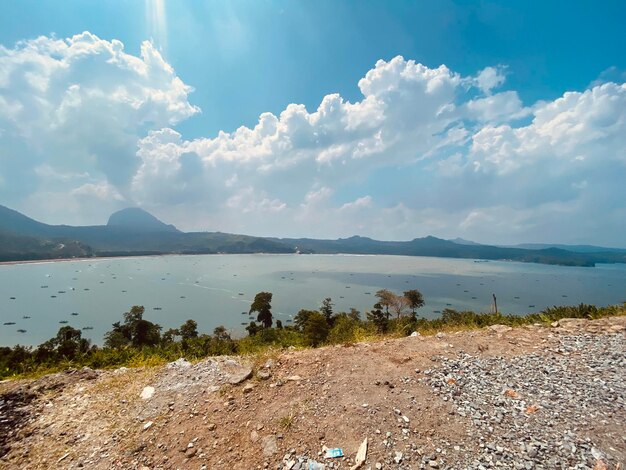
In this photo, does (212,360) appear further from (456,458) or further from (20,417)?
(456,458)

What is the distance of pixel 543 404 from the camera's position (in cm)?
527

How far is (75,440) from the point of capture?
5.54 metres

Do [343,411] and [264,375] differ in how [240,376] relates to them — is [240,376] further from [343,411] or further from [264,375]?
[343,411]

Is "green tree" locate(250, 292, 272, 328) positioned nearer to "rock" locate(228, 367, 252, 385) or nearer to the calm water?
the calm water

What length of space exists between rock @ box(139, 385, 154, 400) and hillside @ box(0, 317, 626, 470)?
0.04 metres

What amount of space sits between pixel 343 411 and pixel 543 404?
385cm

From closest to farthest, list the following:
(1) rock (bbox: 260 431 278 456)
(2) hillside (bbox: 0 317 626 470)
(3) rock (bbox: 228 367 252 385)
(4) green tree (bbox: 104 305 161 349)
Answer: (2) hillside (bbox: 0 317 626 470) → (1) rock (bbox: 260 431 278 456) → (3) rock (bbox: 228 367 252 385) → (4) green tree (bbox: 104 305 161 349)

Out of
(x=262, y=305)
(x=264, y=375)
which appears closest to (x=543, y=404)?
(x=264, y=375)

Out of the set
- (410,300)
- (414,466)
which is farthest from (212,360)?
(410,300)

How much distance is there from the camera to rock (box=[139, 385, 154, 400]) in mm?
6707

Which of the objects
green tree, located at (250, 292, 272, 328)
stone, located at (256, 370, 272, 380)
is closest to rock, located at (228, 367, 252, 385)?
stone, located at (256, 370, 272, 380)

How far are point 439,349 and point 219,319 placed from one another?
7460cm

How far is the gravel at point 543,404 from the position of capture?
4.16 m

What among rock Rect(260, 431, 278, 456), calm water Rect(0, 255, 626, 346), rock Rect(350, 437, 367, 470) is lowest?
calm water Rect(0, 255, 626, 346)
